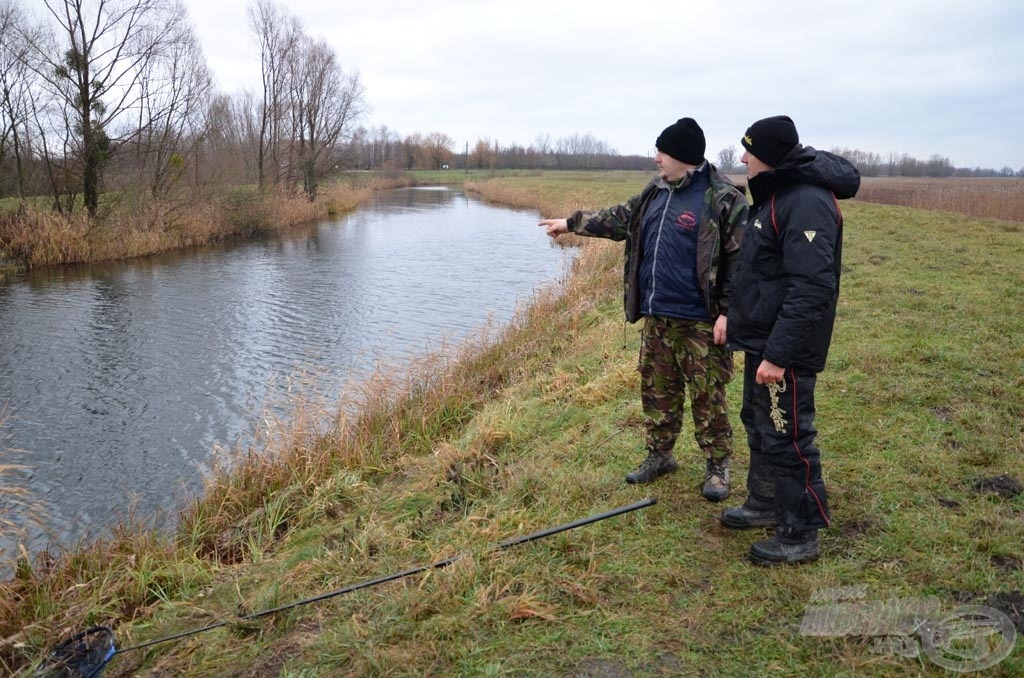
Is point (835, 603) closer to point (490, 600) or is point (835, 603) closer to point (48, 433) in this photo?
point (490, 600)

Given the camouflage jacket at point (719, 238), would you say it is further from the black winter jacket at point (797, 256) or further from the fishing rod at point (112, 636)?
the fishing rod at point (112, 636)

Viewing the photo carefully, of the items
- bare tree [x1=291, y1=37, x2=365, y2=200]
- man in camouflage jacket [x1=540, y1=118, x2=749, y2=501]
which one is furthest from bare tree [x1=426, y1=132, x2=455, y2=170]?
man in camouflage jacket [x1=540, y1=118, x2=749, y2=501]

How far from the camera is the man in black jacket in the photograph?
3.01 meters

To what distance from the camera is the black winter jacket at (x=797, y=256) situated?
299 cm

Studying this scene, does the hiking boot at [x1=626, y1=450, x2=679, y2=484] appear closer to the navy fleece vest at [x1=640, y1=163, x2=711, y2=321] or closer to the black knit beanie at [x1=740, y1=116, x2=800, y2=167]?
the navy fleece vest at [x1=640, y1=163, x2=711, y2=321]

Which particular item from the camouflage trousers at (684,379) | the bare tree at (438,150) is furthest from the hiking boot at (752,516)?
the bare tree at (438,150)

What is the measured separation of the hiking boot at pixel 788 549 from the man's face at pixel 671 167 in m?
1.86

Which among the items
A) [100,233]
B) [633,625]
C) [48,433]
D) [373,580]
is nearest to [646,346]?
[633,625]

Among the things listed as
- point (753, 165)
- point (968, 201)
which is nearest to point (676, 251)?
point (753, 165)

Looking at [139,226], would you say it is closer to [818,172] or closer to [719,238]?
[719,238]

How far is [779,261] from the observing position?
316cm

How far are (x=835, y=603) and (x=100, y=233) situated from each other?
70.1ft

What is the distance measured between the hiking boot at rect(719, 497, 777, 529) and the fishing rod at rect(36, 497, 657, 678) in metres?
0.45

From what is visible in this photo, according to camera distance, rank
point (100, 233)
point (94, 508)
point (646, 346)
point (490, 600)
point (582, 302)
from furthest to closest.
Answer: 1. point (100, 233)
2. point (582, 302)
3. point (94, 508)
4. point (646, 346)
5. point (490, 600)
